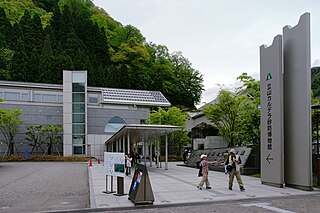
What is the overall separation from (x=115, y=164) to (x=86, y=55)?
163 ft

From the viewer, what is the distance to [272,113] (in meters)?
13.8

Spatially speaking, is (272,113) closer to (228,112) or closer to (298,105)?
(298,105)

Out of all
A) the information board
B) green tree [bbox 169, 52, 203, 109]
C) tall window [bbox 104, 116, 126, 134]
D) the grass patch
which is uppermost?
green tree [bbox 169, 52, 203, 109]

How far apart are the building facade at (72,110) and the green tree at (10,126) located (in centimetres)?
68

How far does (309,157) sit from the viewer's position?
12.2 metres

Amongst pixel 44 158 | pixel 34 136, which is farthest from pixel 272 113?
pixel 34 136

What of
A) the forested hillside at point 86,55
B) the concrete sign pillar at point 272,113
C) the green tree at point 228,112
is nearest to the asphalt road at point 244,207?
the concrete sign pillar at point 272,113

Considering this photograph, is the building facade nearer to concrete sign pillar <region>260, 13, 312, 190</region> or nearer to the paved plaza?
the paved plaza

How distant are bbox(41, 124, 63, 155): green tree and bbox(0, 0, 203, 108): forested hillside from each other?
1123 centimetres

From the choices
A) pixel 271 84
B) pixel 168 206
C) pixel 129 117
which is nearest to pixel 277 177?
pixel 271 84

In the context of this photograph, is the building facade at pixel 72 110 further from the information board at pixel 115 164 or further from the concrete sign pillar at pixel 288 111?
the concrete sign pillar at pixel 288 111

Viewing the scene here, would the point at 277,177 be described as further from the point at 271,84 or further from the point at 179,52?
the point at 179,52

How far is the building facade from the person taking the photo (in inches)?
1682

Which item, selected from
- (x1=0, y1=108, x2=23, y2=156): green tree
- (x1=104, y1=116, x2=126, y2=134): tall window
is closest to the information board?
(x1=0, y1=108, x2=23, y2=156): green tree
